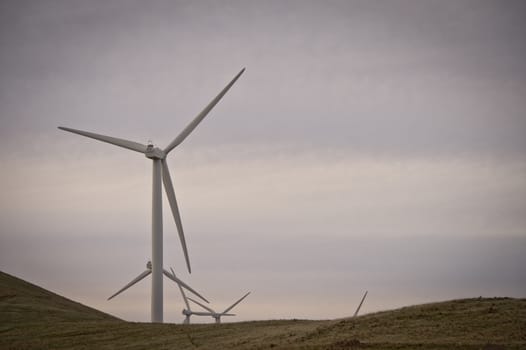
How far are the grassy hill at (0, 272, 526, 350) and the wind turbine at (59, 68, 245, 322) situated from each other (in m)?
4.39

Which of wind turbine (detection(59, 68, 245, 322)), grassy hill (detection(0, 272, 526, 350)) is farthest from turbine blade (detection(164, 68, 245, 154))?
grassy hill (detection(0, 272, 526, 350))

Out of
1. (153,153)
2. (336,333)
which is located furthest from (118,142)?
(336,333)

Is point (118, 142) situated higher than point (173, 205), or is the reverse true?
point (118, 142)

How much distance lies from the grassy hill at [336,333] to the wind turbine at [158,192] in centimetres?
439

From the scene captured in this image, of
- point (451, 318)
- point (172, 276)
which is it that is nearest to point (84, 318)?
point (172, 276)

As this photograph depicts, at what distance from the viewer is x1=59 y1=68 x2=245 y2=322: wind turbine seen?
50.6 meters

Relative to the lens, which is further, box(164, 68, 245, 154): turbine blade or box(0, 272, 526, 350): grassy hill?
box(164, 68, 245, 154): turbine blade

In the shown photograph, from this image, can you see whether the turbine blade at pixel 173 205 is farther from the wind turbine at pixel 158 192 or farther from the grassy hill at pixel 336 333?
the grassy hill at pixel 336 333

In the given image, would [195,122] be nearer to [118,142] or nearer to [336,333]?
[118,142]

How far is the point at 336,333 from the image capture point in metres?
34.3

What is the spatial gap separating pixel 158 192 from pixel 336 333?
23.5 metres

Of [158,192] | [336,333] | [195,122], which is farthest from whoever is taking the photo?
[195,122]

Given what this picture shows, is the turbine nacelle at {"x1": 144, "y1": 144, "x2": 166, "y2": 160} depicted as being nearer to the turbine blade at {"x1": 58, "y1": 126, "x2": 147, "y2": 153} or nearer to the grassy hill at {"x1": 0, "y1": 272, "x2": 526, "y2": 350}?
the turbine blade at {"x1": 58, "y1": 126, "x2": 147, "y2": 153}

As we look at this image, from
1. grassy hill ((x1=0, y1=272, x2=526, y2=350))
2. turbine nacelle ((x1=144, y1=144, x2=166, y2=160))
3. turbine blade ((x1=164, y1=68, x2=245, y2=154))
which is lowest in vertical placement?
grassy hill ((x1=0, y1=272, x2=526, y2=350))
